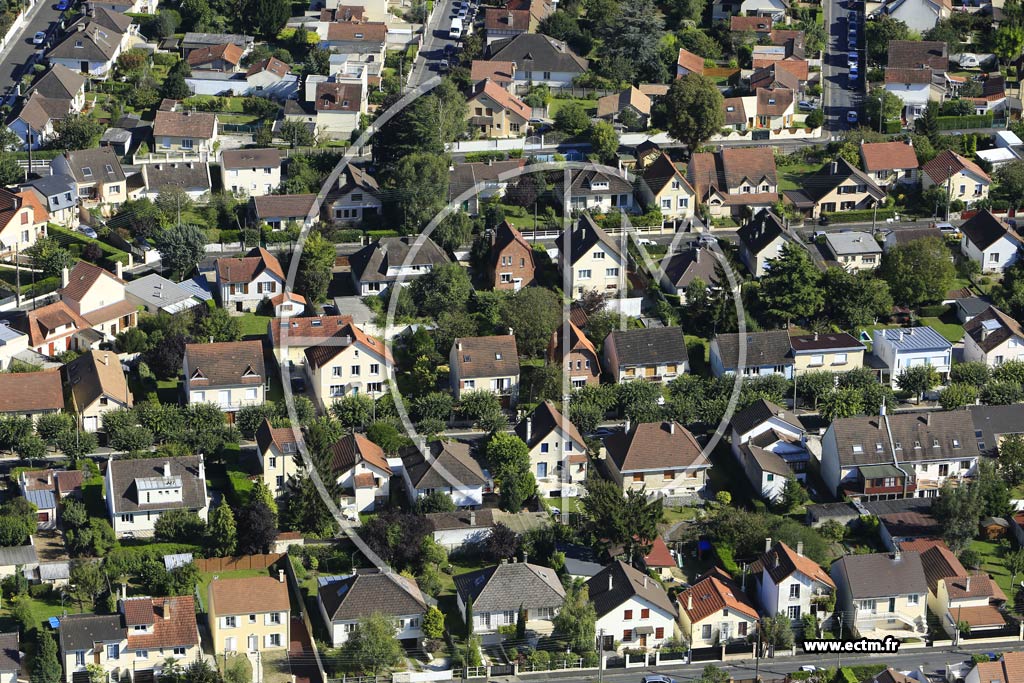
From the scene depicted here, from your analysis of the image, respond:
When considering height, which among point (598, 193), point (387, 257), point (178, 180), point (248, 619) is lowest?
point (248, 619)

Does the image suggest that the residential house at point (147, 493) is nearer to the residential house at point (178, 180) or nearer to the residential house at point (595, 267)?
the residential house at point (595, 267)

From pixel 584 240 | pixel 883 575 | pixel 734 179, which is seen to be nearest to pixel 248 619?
pixel 883 575

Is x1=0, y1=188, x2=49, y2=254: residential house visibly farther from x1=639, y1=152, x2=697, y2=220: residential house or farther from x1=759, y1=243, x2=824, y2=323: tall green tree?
x1=759, y1=243, x2=824, y2=323: tall green tree

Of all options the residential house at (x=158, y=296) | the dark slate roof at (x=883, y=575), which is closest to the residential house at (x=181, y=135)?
the residential house at (x=158, y=296)

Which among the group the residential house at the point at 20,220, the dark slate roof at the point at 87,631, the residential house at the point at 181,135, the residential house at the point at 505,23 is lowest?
the dark slate roof at the point at 87,631

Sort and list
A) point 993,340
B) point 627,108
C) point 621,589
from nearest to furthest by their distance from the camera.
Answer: point 621,589 → point 993,340 → point 627,108

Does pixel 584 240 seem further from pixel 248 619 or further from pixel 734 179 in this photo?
pixel 248 619
